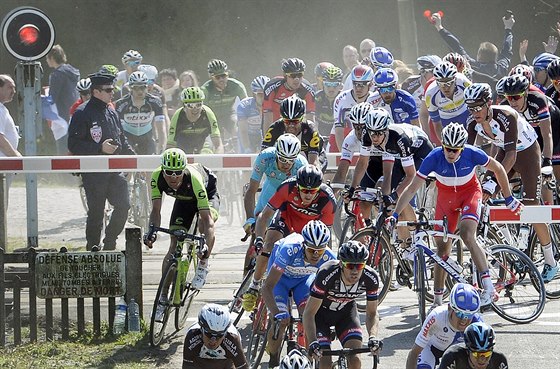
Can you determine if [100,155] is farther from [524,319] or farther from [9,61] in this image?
[9,61]

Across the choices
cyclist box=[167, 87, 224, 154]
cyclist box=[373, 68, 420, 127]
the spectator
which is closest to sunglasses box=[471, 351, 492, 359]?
cyclist box=[373, 68, 420, 127]

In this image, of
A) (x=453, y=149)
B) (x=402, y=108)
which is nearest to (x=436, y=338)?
(x=453, y=149)

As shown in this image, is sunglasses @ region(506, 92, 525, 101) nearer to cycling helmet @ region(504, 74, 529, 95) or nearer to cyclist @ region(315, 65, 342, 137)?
cycling helmet @ region(504, 74, 529, 95)

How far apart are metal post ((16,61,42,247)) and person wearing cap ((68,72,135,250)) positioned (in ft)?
1.63

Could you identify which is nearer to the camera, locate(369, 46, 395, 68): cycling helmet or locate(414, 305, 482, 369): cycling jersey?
locate(414, 305, 482, 369): cycling jersey

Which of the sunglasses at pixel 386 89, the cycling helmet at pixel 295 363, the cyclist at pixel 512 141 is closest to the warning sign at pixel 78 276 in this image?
the sunglasses at pixel 386 89

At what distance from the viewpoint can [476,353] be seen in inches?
342

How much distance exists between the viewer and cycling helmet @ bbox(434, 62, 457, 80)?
1392 centimetres

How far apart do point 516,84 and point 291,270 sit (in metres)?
3.74

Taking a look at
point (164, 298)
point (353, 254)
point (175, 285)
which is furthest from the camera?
point (175, 285)

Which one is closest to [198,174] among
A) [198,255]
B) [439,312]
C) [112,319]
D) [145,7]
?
[198,255]

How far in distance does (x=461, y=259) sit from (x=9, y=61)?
13.6m

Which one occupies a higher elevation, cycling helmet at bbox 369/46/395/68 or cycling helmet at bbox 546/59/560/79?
cycling helmet at bbox 369/46/395/68

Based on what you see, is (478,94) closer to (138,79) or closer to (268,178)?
(268,178)
